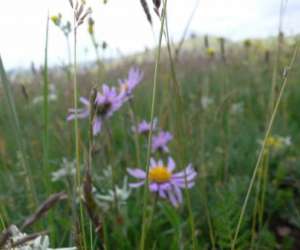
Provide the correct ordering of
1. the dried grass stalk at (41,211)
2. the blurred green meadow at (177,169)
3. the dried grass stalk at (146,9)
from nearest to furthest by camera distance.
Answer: the dried grass stalk at (41,211), the dried grass stalk at (146,9), the blurred green meadow at (177,169)

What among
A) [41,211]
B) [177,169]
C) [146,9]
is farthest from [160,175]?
[41,211]

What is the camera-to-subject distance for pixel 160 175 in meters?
1.04

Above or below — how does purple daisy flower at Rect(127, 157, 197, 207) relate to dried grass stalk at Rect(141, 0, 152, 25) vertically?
below

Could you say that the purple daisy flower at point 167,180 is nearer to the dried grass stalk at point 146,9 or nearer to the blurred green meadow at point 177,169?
the blurred green meadow at point 177,169

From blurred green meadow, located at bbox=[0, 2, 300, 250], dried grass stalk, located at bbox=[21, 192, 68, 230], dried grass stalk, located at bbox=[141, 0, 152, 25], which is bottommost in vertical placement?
blurred green meadow, located at bbox=[0, 2, 300, 250]

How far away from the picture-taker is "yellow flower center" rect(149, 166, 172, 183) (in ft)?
3.35

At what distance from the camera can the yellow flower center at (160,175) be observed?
102 cm

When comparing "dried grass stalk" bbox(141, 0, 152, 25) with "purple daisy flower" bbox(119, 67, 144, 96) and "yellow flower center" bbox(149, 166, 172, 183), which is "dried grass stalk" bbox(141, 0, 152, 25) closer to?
"purple daisy flower" bbox(119, 67, 144, 96)

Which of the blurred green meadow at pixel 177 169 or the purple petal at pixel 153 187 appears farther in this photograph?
the purple petal at pixel 153 187

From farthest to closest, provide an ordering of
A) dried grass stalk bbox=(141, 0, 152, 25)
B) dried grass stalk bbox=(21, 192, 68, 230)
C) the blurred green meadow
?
the blurred green meadow
dried grass stalk bbox=(141, 0, 152, 25)
dried grass stalk bbox=(21, 192, 68, 230)

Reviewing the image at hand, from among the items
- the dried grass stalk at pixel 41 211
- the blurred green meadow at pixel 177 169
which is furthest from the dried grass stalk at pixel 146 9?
the dried grass stalk at pixel 41 211

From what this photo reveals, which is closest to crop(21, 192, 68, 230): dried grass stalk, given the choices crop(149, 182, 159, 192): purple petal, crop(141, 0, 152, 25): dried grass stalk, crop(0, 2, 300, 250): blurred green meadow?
crop(0, 2, 300, 250): blurred green meadow

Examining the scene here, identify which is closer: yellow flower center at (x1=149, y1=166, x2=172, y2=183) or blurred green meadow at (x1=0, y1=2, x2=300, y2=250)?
blurred green meadow at (x1=0, y1=2, x2=300, y2=250)

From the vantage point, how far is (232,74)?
13.1 feet
